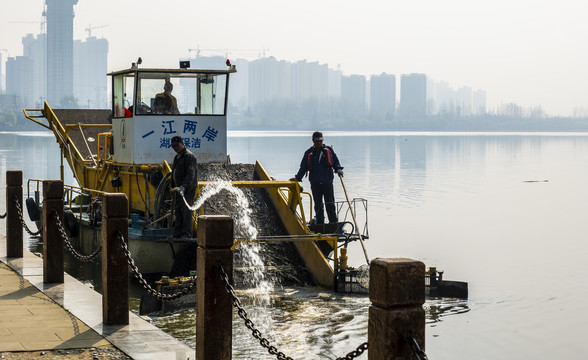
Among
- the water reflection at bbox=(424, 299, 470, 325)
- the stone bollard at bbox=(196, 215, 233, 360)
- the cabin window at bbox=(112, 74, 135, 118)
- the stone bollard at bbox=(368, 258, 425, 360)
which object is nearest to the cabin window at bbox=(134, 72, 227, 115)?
the cabin window at bbox=(112, 74, 135, 118)

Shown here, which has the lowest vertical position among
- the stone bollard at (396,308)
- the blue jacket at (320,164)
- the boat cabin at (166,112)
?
the stone bollard at (396,308)

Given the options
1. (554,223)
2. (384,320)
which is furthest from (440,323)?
(554,223)

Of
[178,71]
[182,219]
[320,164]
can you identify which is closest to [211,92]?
[178,71]

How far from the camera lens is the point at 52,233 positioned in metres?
9.97

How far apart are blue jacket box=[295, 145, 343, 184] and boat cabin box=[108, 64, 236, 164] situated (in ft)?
5.64

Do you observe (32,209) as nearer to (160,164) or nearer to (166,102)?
(160,164)

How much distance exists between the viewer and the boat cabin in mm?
15625

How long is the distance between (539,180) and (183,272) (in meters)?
39.5

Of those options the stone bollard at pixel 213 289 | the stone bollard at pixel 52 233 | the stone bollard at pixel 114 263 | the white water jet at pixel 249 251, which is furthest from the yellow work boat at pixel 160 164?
the stone bollard at pixel 213 289

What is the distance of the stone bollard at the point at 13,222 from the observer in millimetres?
12086

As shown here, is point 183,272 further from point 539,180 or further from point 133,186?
point 539,180

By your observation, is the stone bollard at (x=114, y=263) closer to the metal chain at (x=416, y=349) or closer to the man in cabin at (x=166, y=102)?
the metal chain at (x=416, y=349)

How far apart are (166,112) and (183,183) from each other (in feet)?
9.18

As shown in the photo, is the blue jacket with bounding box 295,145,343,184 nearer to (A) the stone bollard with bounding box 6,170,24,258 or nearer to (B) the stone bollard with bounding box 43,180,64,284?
(A) the stone bollard with bounding box 6,170,24,258
